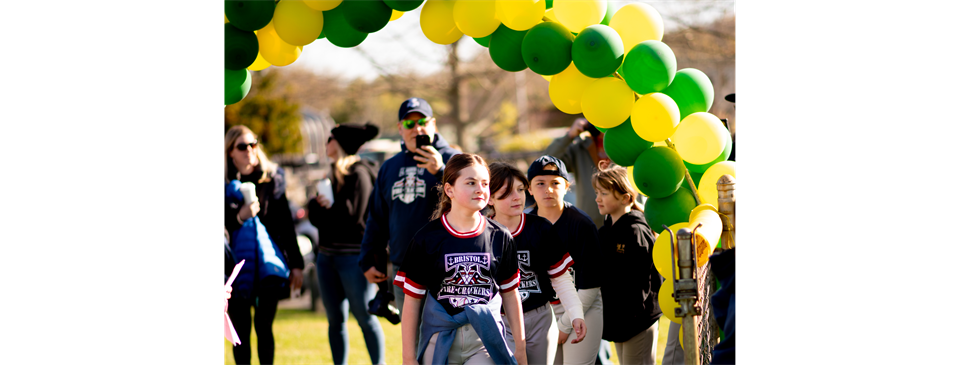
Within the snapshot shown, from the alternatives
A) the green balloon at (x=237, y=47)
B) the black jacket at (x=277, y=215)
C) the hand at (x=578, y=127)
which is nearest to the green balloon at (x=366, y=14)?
the green balloon at (x=237, y=47)

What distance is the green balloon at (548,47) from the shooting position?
3.33 metres

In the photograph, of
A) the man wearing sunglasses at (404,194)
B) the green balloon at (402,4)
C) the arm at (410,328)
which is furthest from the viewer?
the man wearing sunglasses at (404,194)

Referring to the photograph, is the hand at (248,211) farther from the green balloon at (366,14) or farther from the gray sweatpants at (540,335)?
the gray sweatpants at (540,335)

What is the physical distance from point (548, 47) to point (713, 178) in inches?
39.2

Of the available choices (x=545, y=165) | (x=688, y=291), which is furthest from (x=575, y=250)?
(x=688, y=291)

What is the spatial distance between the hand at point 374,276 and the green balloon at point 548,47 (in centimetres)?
172

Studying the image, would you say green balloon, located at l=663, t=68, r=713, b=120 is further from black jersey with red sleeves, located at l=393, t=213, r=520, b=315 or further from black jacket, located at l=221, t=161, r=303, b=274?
black jacket, located at l=221, t=161, r=303, b=274

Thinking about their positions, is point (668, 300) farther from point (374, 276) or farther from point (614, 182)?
point (374, 276)

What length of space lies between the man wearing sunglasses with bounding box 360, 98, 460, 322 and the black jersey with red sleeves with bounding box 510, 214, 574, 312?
0.85m

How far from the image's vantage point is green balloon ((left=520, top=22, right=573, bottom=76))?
3.33 metres

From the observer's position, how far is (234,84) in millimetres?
3426
